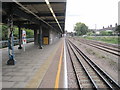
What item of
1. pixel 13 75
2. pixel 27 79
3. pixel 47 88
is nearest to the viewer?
pixel 47 88

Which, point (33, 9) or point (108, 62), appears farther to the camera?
point (33, 9)

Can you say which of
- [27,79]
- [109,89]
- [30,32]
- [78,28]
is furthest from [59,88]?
[78,28]

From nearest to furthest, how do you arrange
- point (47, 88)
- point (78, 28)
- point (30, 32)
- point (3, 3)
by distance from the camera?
point (47, 88) < point (3, 3) < point (30, 32) < point (78, 28)

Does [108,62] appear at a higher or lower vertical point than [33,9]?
lower

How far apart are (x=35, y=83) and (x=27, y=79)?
69 centimetres

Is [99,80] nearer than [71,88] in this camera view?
No

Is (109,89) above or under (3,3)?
under

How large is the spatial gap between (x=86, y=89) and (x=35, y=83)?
2.10 metres

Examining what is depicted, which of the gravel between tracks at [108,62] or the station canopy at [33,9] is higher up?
the station canopy at [33,9]

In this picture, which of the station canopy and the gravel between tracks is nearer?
the gravel between tracks

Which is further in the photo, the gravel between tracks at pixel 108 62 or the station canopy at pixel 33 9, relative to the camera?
the station canopy at pixel 33 9

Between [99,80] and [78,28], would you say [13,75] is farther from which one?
[78,28]

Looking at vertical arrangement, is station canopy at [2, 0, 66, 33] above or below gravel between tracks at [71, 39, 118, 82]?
above

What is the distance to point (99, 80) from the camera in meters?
7.30
